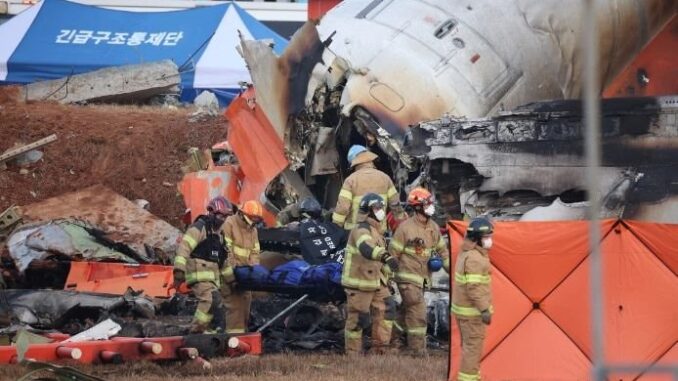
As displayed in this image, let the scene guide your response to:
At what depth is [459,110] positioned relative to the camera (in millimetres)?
12641

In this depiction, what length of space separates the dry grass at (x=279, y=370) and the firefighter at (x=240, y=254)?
109 centimetres

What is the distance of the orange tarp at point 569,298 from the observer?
26.5ft

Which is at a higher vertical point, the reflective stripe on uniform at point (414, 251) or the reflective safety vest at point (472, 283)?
the reflective stripe on uniform at point (414, 251)

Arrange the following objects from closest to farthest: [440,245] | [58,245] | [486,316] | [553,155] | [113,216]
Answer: [486,316] < [440,245] < [553,155] < [58,245] < [113,216]

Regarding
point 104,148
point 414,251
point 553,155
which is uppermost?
point 104,148

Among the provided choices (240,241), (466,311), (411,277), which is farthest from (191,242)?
(466,311)

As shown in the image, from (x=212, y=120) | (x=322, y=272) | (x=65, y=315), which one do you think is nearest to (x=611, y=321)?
(x=322, y=272)

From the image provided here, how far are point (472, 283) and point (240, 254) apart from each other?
2.82 metres

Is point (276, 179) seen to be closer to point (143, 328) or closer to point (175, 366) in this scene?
point (143, 328)

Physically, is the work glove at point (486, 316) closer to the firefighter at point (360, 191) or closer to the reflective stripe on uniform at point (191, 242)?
the reflective stripe on uniform at point (191, 242)

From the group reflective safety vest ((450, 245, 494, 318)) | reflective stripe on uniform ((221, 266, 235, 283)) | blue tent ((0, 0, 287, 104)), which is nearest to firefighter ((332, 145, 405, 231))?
reflective stripe on uniform ((221, 266, 235, 283))

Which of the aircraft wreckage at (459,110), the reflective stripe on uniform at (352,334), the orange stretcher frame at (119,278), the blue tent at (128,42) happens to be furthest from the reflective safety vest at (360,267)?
the blue tent at (128,42)

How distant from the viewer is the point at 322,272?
9867 mm

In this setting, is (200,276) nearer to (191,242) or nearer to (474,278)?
(191,242)
